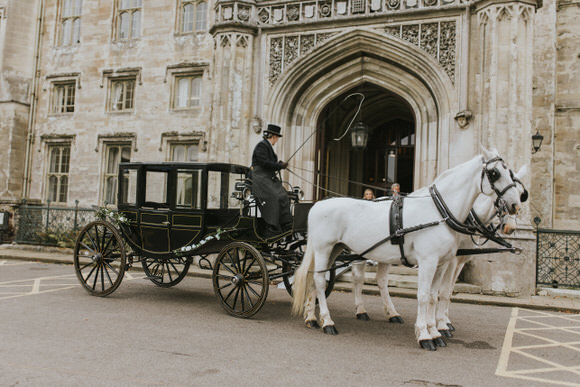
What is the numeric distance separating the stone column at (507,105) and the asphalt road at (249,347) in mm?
1634

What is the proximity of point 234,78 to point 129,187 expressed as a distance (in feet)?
17.4

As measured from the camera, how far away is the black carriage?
259 inches

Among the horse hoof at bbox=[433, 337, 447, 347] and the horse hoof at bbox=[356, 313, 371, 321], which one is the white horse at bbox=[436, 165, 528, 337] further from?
the horse hoof at bbox=[356, 313, 371, 321]

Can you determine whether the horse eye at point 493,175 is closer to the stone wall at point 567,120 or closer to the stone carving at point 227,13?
the stone carving at point 227,13

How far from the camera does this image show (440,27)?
429 inches

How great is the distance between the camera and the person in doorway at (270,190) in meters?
6.68

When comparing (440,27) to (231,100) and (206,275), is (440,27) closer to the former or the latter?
(231,100)

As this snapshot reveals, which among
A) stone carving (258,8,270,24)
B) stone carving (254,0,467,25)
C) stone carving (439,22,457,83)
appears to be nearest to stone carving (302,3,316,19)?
stone carving (254,0,467,25)

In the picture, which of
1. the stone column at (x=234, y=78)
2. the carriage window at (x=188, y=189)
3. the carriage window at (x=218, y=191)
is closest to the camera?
the carriage window at (x=188, y=189)

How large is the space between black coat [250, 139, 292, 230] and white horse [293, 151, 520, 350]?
2.07 ft

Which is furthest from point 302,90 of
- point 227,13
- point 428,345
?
point 428,345

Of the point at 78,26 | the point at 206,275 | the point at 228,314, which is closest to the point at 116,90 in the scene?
the point at 78,26

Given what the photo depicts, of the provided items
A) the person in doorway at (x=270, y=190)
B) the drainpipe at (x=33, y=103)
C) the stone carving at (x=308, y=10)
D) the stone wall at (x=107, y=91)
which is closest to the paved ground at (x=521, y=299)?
the person in doorway at (x=270, y=190)

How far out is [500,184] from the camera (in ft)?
16.5
